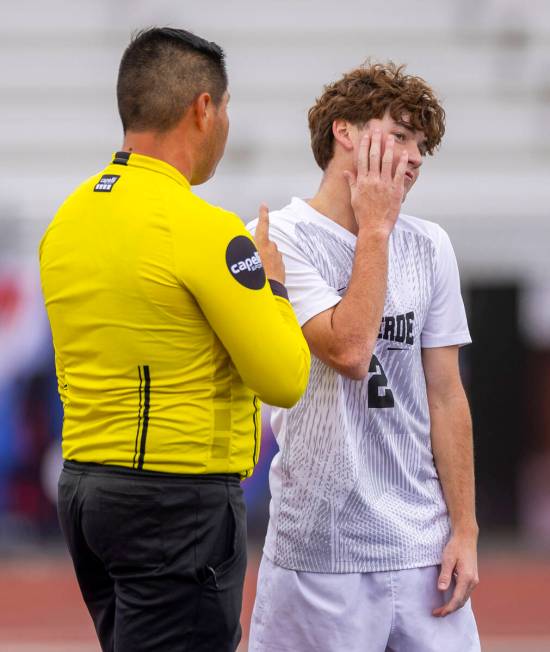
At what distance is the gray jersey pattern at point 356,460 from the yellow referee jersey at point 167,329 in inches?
11.9

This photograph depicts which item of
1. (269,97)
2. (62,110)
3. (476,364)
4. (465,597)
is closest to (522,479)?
(476,364)

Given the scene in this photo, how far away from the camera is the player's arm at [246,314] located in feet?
7.88

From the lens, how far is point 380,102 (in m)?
2.87

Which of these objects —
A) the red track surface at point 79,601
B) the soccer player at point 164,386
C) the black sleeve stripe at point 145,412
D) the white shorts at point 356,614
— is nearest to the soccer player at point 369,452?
the white shorts at point 356,614

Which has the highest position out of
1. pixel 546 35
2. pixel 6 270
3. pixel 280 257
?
pixel 546 35

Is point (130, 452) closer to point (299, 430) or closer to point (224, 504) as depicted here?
point (224, 504)

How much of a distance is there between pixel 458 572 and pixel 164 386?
836 millimetres

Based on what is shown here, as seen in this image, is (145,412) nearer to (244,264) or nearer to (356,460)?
(244,264)

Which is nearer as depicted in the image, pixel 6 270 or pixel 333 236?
pixel 333 236

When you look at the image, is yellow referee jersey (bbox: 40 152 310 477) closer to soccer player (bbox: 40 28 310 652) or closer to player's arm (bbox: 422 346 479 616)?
soccer player (bbox: 40 28 310 652)

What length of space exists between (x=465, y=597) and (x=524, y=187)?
989 cm

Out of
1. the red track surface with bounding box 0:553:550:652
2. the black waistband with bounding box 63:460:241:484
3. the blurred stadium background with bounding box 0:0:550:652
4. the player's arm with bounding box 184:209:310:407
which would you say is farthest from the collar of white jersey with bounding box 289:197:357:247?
the blurred stadium background with bounding box 0:0:550:652

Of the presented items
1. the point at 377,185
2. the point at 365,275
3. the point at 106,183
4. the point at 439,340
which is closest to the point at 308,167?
the point at 439,340

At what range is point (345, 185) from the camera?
9.57 feet
